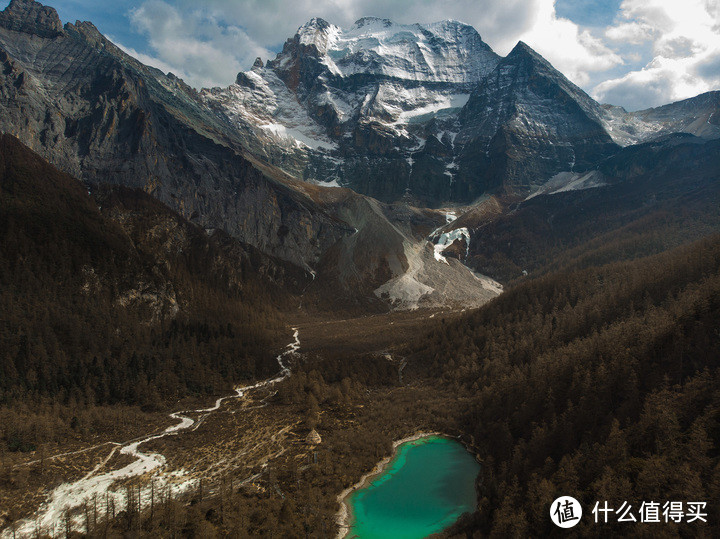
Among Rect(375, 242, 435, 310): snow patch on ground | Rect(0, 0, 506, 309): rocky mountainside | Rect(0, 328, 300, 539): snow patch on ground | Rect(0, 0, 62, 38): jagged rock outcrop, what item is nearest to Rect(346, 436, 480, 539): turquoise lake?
Rect(0, 328, 300, 539): snow patch on ground

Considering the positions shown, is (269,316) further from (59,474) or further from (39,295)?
(59,474)

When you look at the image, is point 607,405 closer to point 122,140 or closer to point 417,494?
point 417,494

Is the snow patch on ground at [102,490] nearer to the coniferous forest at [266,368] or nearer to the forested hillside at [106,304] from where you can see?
the coniferous forest at [266,368]

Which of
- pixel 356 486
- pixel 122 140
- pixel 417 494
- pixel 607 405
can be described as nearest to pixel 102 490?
pixel 356 486

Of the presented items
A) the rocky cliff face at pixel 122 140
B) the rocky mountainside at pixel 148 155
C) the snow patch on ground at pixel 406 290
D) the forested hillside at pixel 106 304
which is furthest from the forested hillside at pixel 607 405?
the rocky cliff face at pixel 122 140

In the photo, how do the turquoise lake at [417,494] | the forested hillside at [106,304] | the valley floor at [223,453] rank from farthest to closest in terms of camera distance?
the forested hillside at [106,304] < the valley floor at [223,453] < the turquoise lake at [417,494]
